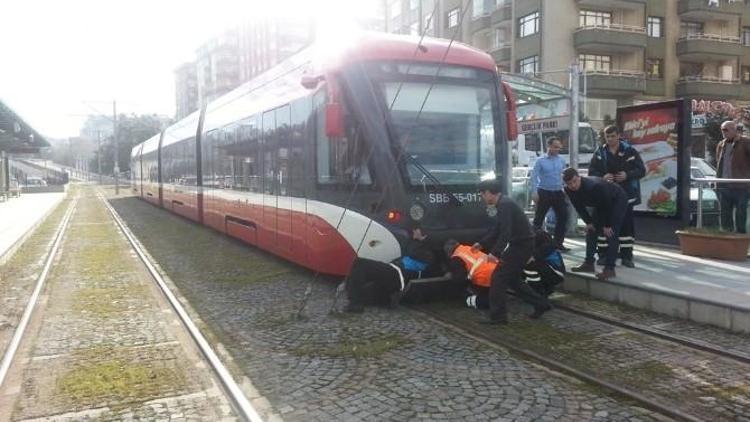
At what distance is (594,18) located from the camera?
43094 millimetres

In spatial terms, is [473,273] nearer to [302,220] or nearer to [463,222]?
[463,222]

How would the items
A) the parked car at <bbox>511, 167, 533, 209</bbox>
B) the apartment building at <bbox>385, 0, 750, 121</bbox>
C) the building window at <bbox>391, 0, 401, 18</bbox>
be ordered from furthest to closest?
the building window at <bbox>391, 0, 401, 18</bbox> → the apartment building at <bbox>385, 0, 750, 121</bbox> → the parked car at <bbox>511, 167, 533, 209</bbox>

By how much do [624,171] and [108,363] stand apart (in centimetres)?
689

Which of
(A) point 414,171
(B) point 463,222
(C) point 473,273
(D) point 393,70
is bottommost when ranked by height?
(C) point 473,273

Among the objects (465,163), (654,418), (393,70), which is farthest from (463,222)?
(654,418)

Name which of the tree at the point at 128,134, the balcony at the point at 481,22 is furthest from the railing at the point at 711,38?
the tree at the point at 128,134

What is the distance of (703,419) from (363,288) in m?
4.03

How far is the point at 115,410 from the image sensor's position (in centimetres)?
460

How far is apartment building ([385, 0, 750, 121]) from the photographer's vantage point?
137ft

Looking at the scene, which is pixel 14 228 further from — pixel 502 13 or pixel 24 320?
pixel 502 13

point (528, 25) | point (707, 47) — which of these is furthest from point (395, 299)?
point (707, 47)

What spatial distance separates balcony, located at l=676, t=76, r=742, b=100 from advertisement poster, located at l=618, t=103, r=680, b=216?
38.4m

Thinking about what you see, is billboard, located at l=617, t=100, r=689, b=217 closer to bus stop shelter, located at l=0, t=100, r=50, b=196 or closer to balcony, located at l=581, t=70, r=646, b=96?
bus stop shelter, located at l=0, t=100, r=50, b=196

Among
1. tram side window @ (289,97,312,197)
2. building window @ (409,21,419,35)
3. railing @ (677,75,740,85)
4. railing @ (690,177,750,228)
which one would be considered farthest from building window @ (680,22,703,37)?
tram side window @ (289,97,312,197)
